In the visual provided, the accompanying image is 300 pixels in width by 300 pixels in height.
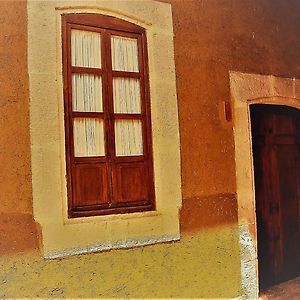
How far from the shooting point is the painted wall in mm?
2973

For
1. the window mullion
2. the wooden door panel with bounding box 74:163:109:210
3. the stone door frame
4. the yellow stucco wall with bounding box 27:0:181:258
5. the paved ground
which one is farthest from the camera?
the paved ground

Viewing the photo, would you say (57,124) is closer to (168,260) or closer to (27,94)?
(27,94)

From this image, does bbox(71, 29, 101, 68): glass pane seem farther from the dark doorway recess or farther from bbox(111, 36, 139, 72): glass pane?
the dark doorway recess

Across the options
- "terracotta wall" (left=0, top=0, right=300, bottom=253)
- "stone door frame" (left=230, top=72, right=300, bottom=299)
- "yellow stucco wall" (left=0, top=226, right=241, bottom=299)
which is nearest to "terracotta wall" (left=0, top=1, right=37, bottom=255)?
"terracotta wall" (left=0, top=0, right=300, bottom=253)

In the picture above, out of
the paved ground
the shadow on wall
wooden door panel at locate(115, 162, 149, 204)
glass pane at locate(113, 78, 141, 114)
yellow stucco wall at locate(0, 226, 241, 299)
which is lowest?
the paved ground

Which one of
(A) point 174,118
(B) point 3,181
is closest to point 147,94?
(A) point 174,118

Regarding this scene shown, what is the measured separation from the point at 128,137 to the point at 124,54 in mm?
779

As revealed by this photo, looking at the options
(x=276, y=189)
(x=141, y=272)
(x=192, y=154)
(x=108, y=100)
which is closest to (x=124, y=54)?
(x=108, y=100)

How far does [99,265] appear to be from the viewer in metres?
3.21

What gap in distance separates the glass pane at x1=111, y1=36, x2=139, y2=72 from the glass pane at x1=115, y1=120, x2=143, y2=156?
51cm

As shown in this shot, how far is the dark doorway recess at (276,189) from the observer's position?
177 inches

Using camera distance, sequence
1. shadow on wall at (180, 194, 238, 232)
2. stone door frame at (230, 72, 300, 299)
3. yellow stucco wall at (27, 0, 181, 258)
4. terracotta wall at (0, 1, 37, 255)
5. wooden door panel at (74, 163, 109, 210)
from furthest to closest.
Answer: stone door frame at (230, 72, 300, 299) < shadow on wall at (180, 194, 238, 232) < wooden door panel at (74, 163, 109, 210) < yellow stucco wall at (27, 0, 181, 258) < terracotta wall at (0, 1, 37, 255)

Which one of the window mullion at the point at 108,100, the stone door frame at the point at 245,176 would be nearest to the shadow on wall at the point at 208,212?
the stone door frame at the point at 245,176

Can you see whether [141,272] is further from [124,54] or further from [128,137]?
[124,54]
